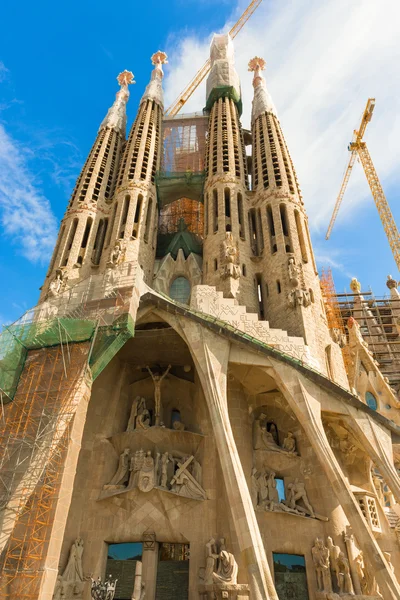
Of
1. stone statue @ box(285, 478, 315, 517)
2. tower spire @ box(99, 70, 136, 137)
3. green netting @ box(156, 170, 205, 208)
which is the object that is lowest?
stone statue @ box(285, 478, 315, 517)

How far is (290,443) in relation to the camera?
16.3 m

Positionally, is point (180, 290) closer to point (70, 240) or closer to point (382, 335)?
point (70, 240)

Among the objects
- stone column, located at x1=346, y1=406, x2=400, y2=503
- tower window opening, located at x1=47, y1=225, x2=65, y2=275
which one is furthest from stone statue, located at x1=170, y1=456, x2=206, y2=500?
tower window opening, located at x1=47, y1=225, x2=65, y2=275

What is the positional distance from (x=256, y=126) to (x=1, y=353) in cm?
2445

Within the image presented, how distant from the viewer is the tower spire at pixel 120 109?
1330 inches

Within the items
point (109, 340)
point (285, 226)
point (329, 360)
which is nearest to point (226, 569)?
point (109, 340)

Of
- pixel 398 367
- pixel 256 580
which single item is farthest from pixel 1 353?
pixel 398 367

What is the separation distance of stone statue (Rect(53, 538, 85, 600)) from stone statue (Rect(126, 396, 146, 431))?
4.25 metres

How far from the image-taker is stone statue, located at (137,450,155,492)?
1519 centimetres

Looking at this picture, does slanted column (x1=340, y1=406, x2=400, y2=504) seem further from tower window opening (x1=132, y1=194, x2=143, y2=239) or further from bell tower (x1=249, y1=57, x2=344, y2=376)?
tower window opening (x1=132, y1=194, x2=143, y2=239)

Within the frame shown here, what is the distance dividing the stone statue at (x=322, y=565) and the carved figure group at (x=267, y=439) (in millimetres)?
3152

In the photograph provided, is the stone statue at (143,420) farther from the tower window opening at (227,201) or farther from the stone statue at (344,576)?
the tower window opening at (227,201)

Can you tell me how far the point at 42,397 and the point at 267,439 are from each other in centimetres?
825

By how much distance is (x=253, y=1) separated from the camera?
56.8m
